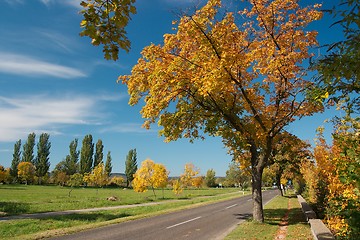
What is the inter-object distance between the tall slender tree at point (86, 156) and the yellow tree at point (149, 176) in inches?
2283

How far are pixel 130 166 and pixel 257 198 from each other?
9822 cm

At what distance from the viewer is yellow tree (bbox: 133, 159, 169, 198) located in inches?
1700

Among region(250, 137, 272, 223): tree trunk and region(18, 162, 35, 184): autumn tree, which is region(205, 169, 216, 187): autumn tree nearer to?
region(18, 162, 35, 184): autumn tree

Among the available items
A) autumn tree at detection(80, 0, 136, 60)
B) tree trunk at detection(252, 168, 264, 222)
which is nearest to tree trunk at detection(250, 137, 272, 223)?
tree trunk at detection(252, 168, 264, 222)

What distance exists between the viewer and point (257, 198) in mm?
14375

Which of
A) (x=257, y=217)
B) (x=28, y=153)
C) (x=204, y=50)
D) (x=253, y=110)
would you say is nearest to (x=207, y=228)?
(x=257, y=217)

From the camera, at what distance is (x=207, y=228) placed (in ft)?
46.7

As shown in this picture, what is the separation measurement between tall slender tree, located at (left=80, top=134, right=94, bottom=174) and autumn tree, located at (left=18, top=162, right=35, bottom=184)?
599 inches

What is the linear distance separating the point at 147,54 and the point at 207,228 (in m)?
9.03

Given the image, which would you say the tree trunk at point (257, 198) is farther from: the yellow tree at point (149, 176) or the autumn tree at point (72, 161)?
the autumn tree at point (72, 161)

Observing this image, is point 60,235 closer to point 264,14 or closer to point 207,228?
point 207,228

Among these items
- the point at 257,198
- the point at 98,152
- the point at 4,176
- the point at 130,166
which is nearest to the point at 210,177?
the point at 130,166

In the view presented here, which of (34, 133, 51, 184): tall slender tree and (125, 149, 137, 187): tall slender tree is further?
(125, 149, 137, 187): tall slender tree

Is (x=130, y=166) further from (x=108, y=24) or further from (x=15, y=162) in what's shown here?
(x=108, y=24)
